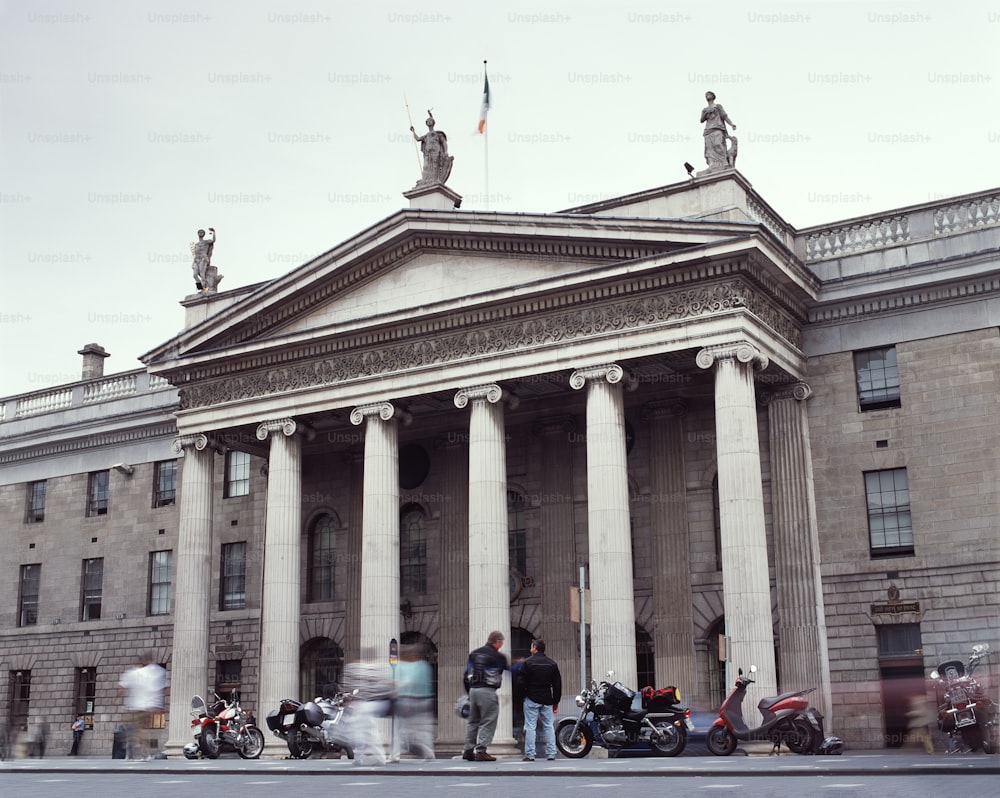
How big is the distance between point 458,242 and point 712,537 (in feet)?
31.6

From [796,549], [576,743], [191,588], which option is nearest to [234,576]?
[191,588]

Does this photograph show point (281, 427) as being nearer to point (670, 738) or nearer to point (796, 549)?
point (796, 549)

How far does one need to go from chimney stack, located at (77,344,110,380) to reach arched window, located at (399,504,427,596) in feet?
52.8

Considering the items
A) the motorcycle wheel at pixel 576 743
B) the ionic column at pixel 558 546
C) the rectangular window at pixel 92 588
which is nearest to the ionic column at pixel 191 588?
the rectangular window at pixel 92 588

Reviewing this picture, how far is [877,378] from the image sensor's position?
96.2ft

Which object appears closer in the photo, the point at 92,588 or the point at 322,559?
the point at 322,559

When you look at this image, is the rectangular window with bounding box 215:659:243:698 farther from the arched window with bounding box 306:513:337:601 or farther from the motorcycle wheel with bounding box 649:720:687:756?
the motorcycle wheel with bounding box 649:720:687:756

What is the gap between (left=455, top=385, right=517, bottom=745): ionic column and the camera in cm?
2838

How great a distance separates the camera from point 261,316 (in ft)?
111

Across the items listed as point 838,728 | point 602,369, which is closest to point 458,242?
point 602,369

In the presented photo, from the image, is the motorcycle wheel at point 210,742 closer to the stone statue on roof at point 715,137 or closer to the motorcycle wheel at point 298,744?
the motorcycle wheel at point 298,744

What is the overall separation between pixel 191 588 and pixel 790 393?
16.4 meters

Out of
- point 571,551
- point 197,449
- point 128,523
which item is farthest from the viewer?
point 128,523

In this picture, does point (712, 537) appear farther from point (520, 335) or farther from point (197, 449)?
point (197, 449)
